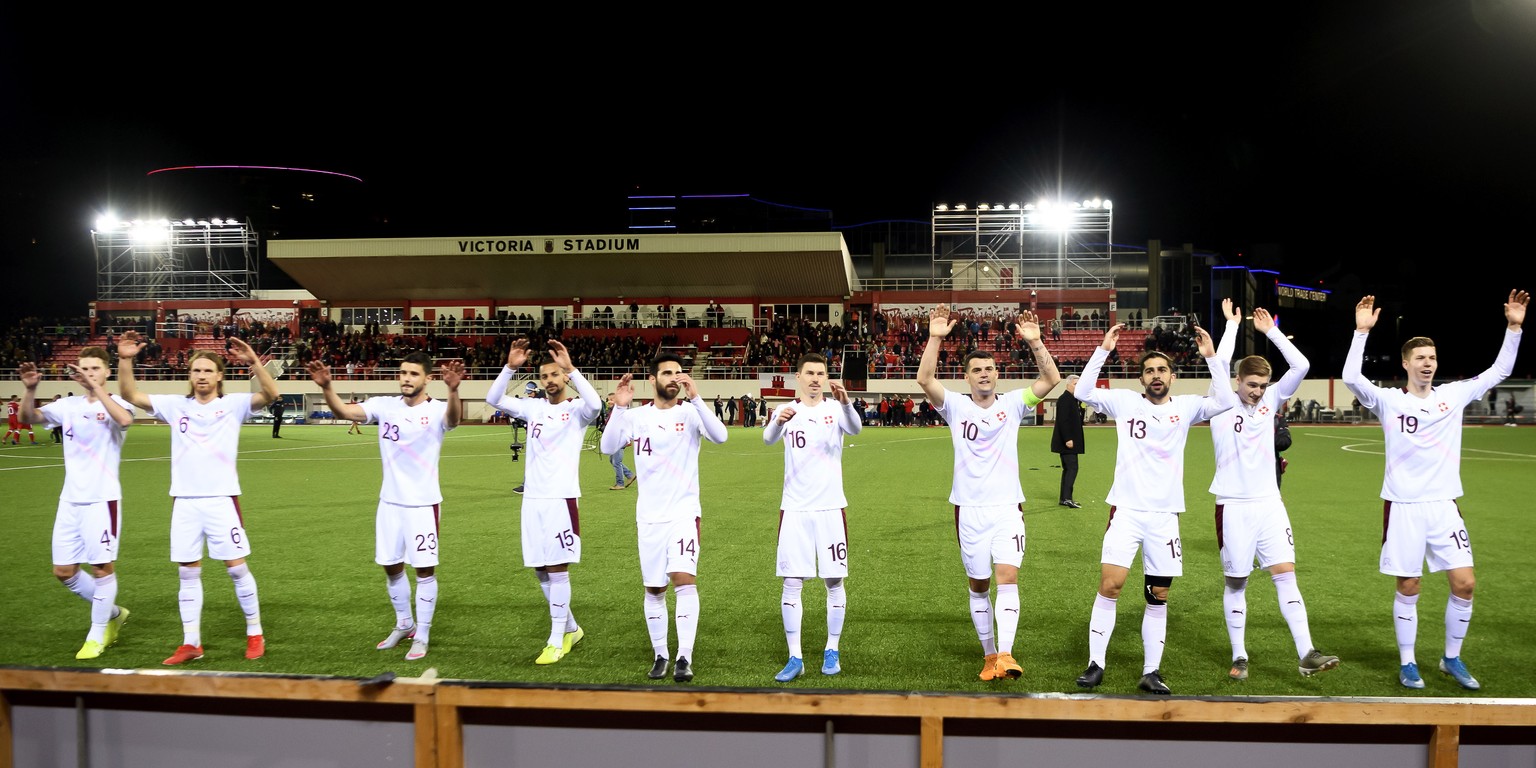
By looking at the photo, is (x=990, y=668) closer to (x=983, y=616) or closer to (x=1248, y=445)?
(x=983, y=616)

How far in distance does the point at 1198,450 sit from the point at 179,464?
2892cm

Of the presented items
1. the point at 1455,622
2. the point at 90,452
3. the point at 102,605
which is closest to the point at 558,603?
the point at 102,605

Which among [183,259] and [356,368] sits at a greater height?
[183,259]

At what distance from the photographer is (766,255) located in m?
50.9

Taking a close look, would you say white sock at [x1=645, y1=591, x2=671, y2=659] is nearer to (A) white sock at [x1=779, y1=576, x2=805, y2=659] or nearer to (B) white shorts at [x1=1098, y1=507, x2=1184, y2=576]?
(A) white sock at [x1=779, y1=576, x2=805, y2=659]

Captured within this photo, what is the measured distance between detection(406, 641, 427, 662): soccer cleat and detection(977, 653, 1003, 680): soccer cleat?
4.54 metres

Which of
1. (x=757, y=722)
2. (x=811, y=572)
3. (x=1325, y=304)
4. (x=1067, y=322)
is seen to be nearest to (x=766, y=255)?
(x=1067, y=322)

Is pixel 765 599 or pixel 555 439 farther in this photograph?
pixel 765 599

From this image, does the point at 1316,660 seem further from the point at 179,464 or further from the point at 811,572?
the point at 179,464

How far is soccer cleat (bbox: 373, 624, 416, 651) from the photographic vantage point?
23.3 feet

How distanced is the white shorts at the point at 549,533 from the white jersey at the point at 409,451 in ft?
2.67

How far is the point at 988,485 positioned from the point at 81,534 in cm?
768

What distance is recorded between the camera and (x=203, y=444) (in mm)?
6824

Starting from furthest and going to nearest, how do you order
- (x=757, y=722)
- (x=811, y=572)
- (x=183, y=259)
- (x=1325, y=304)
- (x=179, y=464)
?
(x=1325, y=304) < (x=183, y=259) < (x=179, y=464) < (x=811, y=572) < (x=757, y=722)
